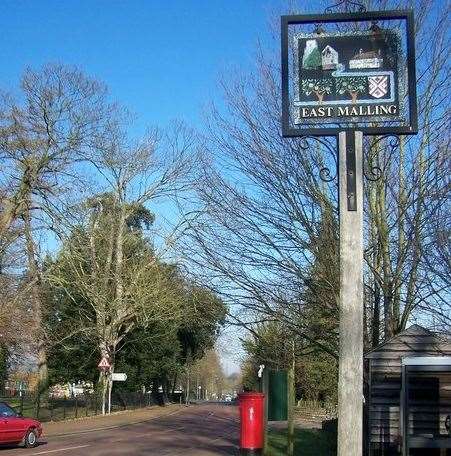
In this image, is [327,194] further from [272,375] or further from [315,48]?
[315,48]

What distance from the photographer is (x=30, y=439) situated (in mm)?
23047

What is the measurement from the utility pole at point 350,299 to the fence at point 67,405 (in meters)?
29.5

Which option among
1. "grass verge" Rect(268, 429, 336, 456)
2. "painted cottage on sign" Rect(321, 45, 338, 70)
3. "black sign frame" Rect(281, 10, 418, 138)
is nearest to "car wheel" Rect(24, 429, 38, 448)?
"grass verge" Rect(268, 429, 336, 456)

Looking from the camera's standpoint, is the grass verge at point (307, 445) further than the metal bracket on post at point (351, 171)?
Yes

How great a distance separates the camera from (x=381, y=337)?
638 inches

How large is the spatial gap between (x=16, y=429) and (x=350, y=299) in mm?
17083

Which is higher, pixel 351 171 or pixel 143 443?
pixel 351 171

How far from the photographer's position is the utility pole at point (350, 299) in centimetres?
836

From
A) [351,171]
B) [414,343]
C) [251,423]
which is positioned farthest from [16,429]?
[351,171]

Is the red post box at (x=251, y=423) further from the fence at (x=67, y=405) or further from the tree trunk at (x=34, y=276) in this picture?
the fence at (x=67, y=405)

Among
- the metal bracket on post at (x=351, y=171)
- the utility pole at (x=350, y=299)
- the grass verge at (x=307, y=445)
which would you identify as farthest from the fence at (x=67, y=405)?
the metal bracket on post at (x=351, y=171)

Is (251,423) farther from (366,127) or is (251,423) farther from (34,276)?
(34,276)

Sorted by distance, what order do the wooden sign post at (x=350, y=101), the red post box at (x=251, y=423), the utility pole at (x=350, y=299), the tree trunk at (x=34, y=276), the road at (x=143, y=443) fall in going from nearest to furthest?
1. the utility pole at (x=350, y=299)
2. the wooden sign post at (x=350, y=101)
3. the red post box at (x=251, y=423)
4. the road at (x=143, y=443)
5. the tree trunk at (x=34, y=276)

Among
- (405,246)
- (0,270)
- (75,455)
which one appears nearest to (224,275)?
(405,246)
